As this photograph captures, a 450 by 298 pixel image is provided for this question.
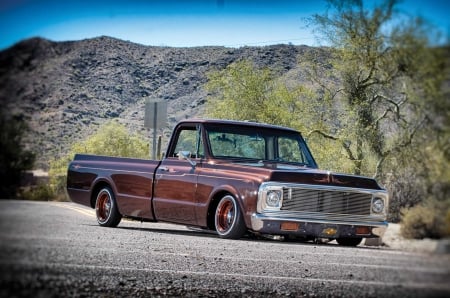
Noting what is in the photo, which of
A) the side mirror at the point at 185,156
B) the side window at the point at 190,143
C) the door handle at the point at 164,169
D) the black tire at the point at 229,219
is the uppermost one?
the side window at the point at 190,143

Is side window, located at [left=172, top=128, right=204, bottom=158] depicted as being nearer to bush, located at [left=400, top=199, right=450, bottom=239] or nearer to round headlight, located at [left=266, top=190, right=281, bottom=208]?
round headlight, located at [left=266, top=190, right=281, bottom=208]

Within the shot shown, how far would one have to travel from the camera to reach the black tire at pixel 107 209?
5.69m

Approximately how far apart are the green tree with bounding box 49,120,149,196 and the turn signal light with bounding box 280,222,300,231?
4.00ft

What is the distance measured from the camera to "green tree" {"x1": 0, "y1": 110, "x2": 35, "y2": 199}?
2.70 metres

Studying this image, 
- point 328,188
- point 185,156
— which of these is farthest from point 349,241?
point 185,156

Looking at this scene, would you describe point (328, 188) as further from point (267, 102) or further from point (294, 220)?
point (267, 102)

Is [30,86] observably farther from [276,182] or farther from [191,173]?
[191,173]

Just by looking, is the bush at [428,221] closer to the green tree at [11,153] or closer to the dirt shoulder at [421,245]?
the dirt shoulder at [421,245]

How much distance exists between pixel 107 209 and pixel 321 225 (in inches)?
87.6

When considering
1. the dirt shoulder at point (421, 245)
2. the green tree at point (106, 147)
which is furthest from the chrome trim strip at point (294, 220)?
the green tree at point (106, 147)

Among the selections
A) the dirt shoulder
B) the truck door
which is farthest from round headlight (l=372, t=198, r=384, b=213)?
the truck door

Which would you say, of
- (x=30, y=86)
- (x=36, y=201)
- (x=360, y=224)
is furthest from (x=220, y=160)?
(x=30, y=86)

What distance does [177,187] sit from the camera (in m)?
5.16

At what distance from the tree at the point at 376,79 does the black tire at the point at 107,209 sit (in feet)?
4.99
